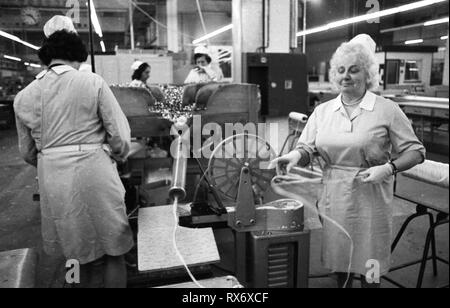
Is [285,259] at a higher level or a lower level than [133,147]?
lower

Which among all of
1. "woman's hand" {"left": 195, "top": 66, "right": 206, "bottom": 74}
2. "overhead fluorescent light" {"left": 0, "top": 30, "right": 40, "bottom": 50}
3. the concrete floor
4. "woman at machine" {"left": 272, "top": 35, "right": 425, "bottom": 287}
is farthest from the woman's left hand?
"woman's hand" {"left": 195, "top": 66, "right": 206, "bottom": 74}

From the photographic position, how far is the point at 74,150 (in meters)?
1.13

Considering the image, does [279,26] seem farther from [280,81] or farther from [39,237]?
[39,237]

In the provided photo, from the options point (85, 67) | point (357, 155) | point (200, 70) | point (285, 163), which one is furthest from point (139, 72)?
point (357, 155)

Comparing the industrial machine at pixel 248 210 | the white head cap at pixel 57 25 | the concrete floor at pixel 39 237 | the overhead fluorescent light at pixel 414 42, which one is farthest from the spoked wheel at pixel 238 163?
the white head cap at pixel 57 25

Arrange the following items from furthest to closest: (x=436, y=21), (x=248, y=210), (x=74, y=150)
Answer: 1. (x=74, y=150)
2. (x=248, y=210)
3. (x=436, y=21)

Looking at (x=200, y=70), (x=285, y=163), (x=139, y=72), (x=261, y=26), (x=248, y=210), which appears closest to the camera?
(x=248, y=210)

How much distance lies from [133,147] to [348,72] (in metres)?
1.03

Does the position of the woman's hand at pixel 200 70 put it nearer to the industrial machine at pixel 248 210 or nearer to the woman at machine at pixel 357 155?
the industrial machine at pixel 248 210

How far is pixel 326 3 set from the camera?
1087 millimetres

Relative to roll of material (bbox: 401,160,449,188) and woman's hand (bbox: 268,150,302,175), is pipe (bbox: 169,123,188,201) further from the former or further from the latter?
roll of material (bbox: 401,160,449,188)

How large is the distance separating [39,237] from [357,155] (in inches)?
71.4

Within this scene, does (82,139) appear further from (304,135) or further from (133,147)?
(304,135)
